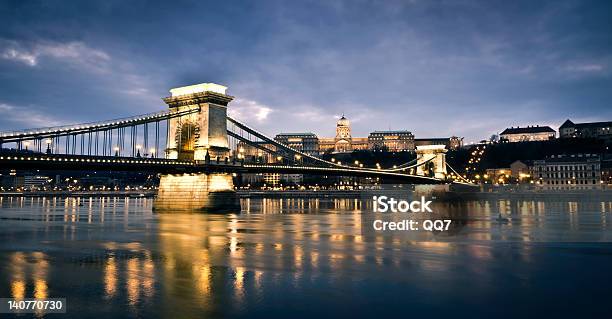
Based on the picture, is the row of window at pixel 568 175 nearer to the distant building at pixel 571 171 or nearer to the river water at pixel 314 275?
the distant building at pixel 571 171

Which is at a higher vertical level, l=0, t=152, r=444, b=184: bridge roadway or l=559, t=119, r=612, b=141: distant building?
l=559, t=119, r=612, b=141: distant building

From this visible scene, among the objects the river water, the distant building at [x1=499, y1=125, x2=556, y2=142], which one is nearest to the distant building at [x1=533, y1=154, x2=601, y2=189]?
the distant building at [x1=499, y1=125, x2=556, y2=142]

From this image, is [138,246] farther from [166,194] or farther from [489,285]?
[166,194]

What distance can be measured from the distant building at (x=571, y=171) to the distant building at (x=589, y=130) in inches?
2552

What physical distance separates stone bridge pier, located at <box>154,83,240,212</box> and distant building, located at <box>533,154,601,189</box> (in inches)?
3245

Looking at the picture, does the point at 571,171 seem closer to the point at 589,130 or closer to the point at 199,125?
the point at 589,130

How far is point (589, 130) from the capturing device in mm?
176000

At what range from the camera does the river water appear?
38.6 feet

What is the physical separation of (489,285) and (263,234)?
58.4 ft

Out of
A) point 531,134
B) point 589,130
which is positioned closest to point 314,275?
point 589,130

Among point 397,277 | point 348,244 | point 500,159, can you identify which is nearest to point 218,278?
point 397,277

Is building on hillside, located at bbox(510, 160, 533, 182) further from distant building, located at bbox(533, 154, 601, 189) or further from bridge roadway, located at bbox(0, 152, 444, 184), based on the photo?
bridge roadway, located at bbox(0, 152, 444, 184)

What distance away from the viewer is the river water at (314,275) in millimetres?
11752

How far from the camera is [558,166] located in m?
118
